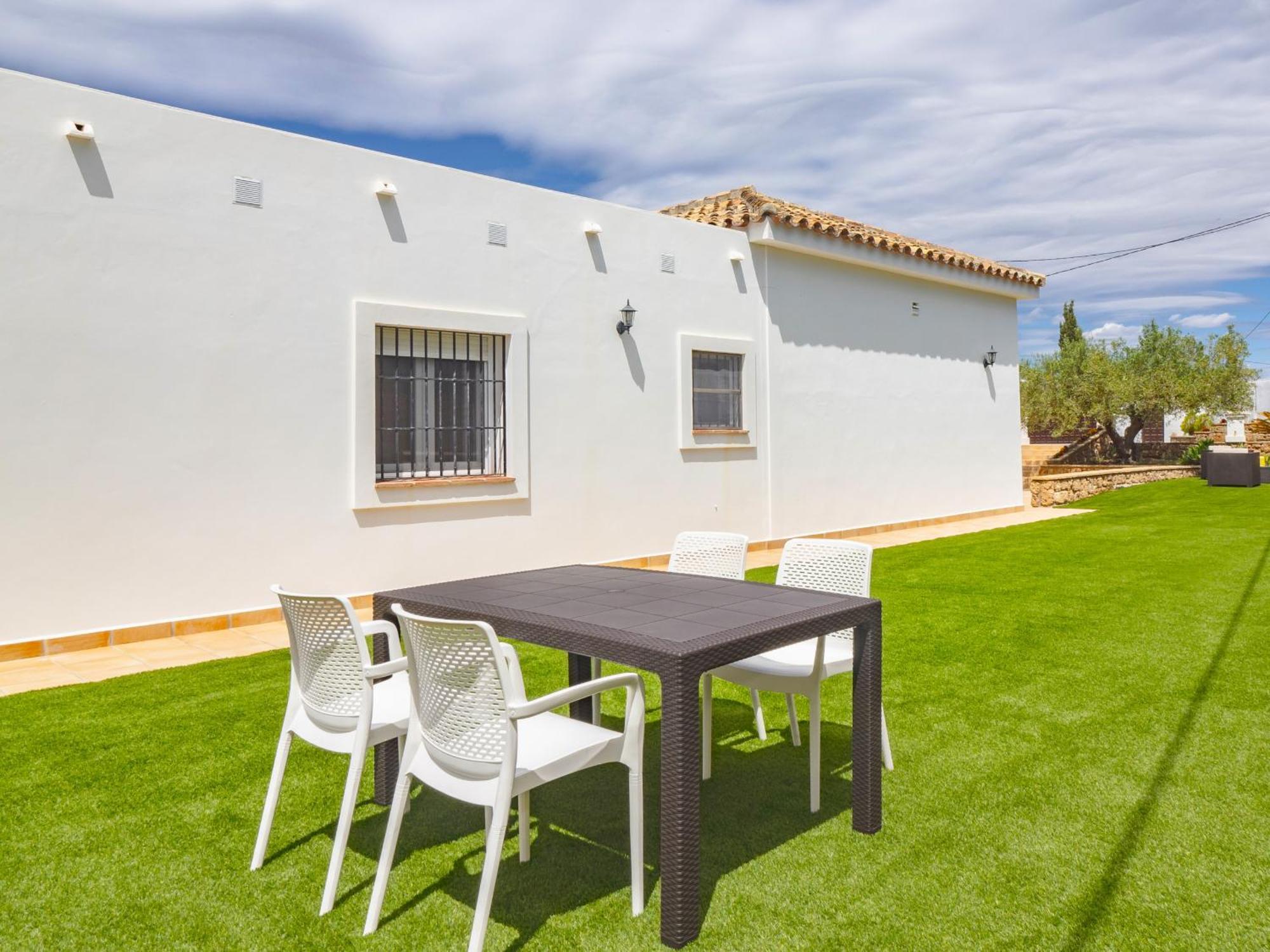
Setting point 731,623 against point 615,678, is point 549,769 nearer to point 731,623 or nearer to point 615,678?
point 615,678

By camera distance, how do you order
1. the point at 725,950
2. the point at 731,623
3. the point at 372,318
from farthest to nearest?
1. the point at 372,318
2. the point at 731,623
3. the point at 725,950

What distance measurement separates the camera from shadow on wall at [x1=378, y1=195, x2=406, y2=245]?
739 cm

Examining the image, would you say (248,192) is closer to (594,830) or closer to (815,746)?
(594,830)

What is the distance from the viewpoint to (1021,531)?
39.8ft

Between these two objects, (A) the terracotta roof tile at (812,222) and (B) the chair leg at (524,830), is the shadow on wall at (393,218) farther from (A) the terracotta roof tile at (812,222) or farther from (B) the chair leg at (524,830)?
(B) the chair leg at (524,830)

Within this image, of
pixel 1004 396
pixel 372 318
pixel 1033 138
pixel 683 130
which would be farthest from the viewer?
pixel 1033 138

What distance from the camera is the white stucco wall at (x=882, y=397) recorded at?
11.1 meters

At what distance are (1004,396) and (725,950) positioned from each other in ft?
46.9

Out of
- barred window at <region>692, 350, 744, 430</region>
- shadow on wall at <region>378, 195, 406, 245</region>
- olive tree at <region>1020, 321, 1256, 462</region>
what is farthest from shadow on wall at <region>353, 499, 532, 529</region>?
olive tree at <region>1020, 321, 1256, 462</region>

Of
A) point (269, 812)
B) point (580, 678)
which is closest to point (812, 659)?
point (580, 678)

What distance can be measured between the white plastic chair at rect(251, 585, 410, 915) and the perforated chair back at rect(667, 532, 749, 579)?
1.78 metres

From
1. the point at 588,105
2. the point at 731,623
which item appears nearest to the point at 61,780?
the point at 731,623

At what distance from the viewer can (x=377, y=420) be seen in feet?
24.7

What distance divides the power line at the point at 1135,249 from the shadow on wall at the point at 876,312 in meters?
4.18
